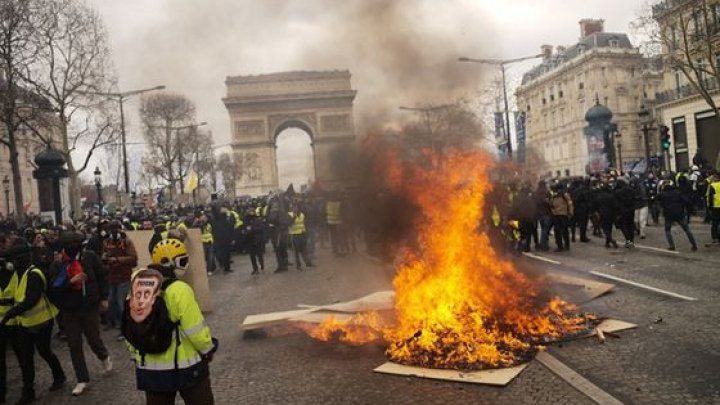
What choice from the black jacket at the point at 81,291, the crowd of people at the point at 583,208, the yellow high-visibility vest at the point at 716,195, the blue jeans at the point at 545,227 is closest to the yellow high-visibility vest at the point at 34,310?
the black jacket at the point at 81,291

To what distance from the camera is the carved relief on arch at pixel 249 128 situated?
52.7 meters

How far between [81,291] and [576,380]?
4.96m

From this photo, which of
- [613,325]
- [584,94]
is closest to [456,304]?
[613,325]

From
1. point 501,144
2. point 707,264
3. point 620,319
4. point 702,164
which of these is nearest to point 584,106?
point 501,144

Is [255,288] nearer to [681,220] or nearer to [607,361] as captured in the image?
[607,361]

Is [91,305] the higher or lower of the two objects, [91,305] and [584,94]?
the lower

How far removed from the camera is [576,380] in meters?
5.12

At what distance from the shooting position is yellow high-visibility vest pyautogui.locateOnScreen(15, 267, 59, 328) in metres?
5.83

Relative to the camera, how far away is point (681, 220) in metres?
12.1

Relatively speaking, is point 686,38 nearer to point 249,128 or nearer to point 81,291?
point 81,291

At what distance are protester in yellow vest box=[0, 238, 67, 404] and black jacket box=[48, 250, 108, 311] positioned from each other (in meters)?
0.11

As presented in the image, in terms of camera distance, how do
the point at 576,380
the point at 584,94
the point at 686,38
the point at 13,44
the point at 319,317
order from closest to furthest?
the point at 576,380 → the point at 319,317 → the point at 13,44 → the point at 686,38 → the point at 584,94

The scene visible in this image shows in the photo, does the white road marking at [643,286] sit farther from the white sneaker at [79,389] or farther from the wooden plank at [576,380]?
the white sneaker at [79,389]

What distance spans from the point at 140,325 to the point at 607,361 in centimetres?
428
